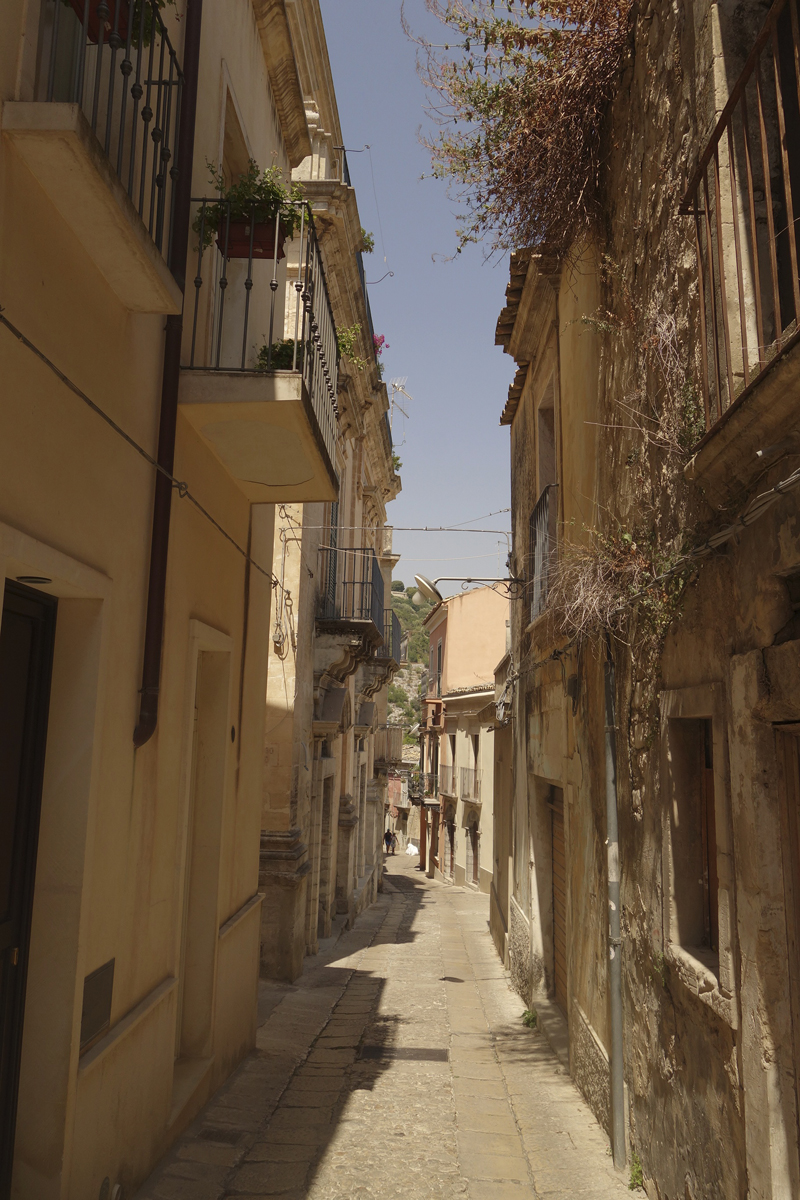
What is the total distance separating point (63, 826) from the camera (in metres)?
3.59

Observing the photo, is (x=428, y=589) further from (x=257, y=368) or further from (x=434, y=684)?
(x=434, y=684)

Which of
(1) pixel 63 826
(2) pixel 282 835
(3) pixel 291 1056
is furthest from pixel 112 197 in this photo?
(2) pixel 282 835

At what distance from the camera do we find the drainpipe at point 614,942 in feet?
16.3

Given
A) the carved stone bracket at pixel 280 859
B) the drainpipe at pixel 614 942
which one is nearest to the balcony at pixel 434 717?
the carved stone bracket at pixel 280 859

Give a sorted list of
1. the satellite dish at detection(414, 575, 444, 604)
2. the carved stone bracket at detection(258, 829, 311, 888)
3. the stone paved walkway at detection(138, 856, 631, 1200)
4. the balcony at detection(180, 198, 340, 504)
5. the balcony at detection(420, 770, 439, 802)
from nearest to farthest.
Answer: the stone paved walkway at detection(138, 856, 631, 1200)
the balcony at detection(180, 198, 340, 504)
the carved stone bracket at detection(258, 829, 311, 888)
the satellite dish at detection(414, 575, 444, 604)
the balcony at detection(420, 770, 439, 802)

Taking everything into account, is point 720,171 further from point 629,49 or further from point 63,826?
point 63,826

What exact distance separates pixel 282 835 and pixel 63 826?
7.32 meters

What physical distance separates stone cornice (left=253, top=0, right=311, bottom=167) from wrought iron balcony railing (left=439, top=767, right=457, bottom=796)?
23.9 metres

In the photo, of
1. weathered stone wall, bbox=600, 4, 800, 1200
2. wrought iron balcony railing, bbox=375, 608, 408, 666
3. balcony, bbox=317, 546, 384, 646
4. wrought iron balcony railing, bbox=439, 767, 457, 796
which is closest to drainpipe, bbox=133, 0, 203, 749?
weathered stone wall, bbox=600, 4, 800, 1200

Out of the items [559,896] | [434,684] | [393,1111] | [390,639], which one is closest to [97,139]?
[393,1111]

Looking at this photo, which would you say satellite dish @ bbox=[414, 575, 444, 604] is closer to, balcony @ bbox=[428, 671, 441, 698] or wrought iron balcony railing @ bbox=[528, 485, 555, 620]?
wrought iron balcony railing @ bbox=[528, 485, 555, 620]

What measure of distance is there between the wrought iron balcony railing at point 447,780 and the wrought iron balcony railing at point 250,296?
81.0 feet

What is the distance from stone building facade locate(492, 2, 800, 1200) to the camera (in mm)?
3189

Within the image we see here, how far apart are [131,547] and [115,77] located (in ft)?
6.78
